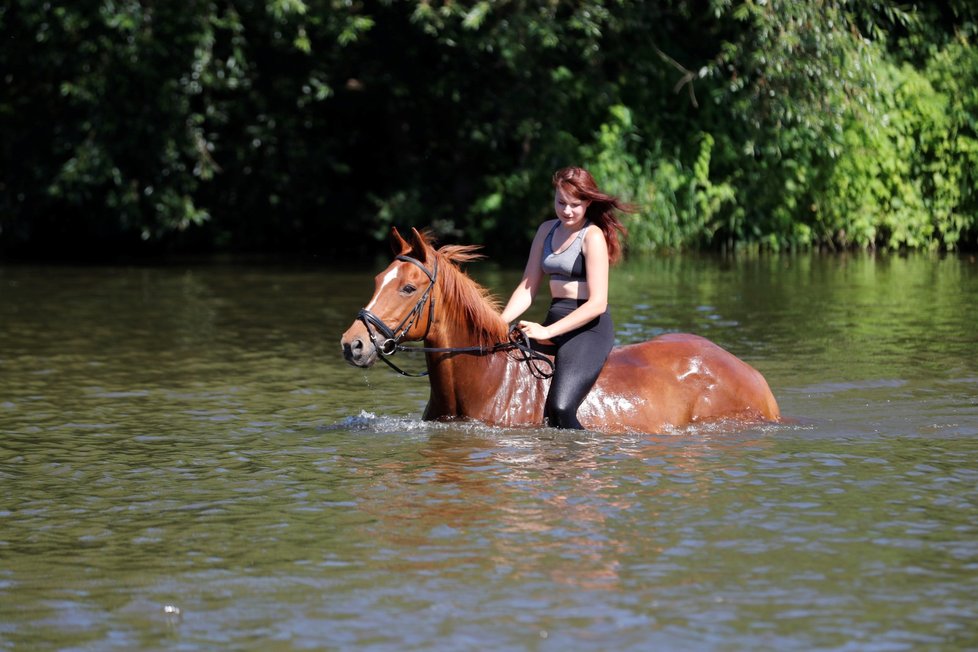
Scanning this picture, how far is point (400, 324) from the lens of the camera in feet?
30.6

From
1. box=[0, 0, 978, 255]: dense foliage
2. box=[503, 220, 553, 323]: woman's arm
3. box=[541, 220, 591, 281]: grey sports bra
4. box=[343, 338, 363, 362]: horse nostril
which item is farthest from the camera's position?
box=[0, 0, 978, 255]: dense foliage

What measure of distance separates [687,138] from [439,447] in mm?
19505

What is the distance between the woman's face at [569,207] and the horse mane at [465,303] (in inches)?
23.7

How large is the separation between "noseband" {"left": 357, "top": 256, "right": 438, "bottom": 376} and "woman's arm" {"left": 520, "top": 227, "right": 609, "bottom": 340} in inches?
25.3

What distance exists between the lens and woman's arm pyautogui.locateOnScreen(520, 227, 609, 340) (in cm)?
948

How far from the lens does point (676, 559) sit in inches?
279

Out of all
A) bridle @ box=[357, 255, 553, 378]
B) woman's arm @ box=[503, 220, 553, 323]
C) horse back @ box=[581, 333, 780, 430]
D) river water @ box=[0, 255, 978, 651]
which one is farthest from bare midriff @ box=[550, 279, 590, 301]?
river water @ box=[0, 255, 978, 651]

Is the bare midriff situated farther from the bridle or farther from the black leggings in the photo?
the bridle

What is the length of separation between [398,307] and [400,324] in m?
0.11

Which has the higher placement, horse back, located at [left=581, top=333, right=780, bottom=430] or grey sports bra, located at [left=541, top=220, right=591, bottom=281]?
grey sports bra, located at [left=541, top=220, right=591, bottom=281]

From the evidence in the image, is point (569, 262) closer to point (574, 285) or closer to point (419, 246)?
point (574, 285)

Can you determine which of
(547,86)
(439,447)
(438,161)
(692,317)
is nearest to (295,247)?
(438,161)

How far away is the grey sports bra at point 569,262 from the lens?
960 cm

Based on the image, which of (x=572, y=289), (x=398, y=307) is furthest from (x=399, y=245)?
(x=572, y=289)
